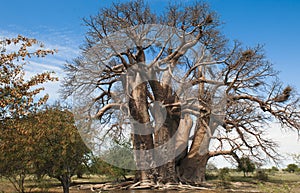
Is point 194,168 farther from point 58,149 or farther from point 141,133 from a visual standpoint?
point 58,149

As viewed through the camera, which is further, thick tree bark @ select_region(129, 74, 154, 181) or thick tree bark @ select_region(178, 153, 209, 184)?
thick tree bark @ select_region(178, 153, 209, 184)

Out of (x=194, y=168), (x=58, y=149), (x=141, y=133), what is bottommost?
(x=58, y=149)

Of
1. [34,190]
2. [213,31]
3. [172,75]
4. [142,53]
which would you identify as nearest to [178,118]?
[172,75]

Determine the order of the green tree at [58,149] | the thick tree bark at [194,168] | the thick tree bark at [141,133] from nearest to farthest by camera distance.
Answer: the green tree at [58,149], the thick tree bark at [141,133], the thick tree bark at [194,168]

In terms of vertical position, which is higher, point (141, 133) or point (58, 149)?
point (141, 133)

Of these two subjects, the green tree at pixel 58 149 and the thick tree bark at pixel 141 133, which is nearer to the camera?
the green tree at pixel 58 149

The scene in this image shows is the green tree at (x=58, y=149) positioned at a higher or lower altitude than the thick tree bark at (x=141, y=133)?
lower

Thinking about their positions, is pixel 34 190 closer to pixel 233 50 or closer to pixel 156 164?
pixel 156 164

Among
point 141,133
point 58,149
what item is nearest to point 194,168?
point 141,133

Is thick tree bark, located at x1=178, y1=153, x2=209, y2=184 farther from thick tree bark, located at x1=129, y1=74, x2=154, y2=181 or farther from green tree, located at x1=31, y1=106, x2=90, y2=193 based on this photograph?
green tree, located at x1=31, y1=106, x2=90, y2=193

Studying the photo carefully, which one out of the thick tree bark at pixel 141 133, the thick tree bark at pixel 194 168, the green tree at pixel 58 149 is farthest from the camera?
the thick tree bark at pixel 194 168

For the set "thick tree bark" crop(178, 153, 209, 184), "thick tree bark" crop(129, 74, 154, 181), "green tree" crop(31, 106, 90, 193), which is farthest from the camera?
"thick tree bark" crop(178, 153, 209, 184)

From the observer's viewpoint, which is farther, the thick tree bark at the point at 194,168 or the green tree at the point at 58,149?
the thick tree bark at the point at 194,168

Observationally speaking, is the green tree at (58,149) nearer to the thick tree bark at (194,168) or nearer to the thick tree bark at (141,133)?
the thick tree bark at (141,133)
